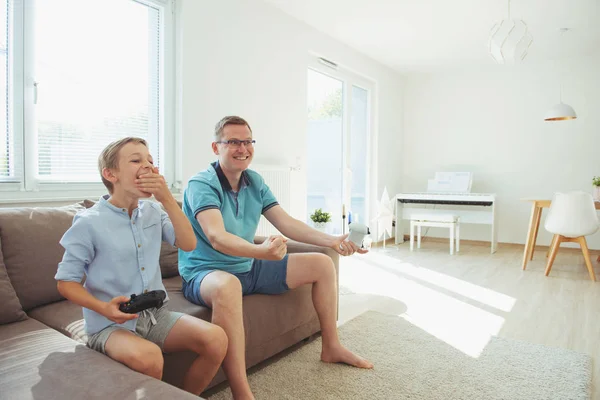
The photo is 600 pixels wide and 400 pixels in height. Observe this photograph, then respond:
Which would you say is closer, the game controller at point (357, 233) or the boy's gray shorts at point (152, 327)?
the boy's gray shorts at point (152, 327)

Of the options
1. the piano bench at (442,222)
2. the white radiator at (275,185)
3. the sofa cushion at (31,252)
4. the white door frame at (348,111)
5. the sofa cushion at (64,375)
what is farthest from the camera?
the piano bench at (442,222)

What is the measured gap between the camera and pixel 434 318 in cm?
285

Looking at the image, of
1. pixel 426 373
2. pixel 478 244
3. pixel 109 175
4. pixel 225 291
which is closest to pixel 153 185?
pixel 109 175

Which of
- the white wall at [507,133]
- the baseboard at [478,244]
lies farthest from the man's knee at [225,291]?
the white wall at [507,133]

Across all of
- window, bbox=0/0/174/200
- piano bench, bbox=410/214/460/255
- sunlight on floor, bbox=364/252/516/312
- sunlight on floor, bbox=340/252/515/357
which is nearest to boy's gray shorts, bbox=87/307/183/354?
window, bbox=0/0/174/200

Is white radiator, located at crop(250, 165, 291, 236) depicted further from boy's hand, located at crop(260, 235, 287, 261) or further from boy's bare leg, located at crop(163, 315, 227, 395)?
boy's bare leg, located at crop(163, 315, 227, 395)

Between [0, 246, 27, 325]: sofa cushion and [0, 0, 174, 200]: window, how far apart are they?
0.85 metres

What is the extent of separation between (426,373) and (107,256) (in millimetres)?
1437

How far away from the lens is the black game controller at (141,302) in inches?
48.3

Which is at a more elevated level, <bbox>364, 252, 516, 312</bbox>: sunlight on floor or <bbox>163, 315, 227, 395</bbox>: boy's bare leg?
<bbox>163, 315, 227, 395</bbox>: boy's bare leg

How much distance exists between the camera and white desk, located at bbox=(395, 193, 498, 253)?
5539mm

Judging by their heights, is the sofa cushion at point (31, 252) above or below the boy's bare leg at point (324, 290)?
above

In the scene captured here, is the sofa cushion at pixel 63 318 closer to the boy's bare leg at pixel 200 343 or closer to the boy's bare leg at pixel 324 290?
the boy's bare leg at pixel 200 343

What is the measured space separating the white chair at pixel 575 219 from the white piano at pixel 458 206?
1327 mm
